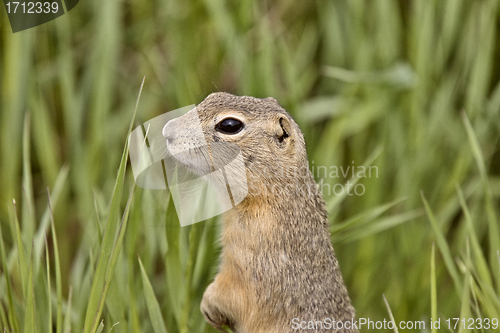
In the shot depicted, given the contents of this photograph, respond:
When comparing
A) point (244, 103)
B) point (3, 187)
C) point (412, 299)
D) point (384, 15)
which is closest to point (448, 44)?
point (384, 15)

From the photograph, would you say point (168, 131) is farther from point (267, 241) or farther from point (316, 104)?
point (316, 104)

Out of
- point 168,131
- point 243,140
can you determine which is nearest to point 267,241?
point 243,140

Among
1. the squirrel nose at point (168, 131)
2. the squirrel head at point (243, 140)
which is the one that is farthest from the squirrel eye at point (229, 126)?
the squirrel nose at point (168, 131)

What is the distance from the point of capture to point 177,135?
1.39m

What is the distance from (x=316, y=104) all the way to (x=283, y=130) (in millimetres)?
1031

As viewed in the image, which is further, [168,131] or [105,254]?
[168,131]

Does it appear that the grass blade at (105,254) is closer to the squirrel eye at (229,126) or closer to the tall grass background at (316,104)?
the squirrel eye at (229,126)

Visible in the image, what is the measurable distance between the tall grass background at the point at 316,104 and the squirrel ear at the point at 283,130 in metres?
0.43

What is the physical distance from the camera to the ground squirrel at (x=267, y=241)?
146 centimetres

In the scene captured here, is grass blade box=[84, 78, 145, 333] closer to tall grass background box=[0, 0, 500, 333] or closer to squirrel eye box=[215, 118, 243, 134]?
squirrel eye box=[215, 118, 243, 134]

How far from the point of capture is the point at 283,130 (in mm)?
1580

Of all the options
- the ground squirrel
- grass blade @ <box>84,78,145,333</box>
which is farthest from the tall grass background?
grass blade @ <box>84,78,145,333</box>

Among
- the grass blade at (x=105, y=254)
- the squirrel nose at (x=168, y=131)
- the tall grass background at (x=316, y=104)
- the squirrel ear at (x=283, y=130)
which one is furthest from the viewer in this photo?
the tall grass background at (x=316, y=104)

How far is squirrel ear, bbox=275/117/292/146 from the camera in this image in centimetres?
156
